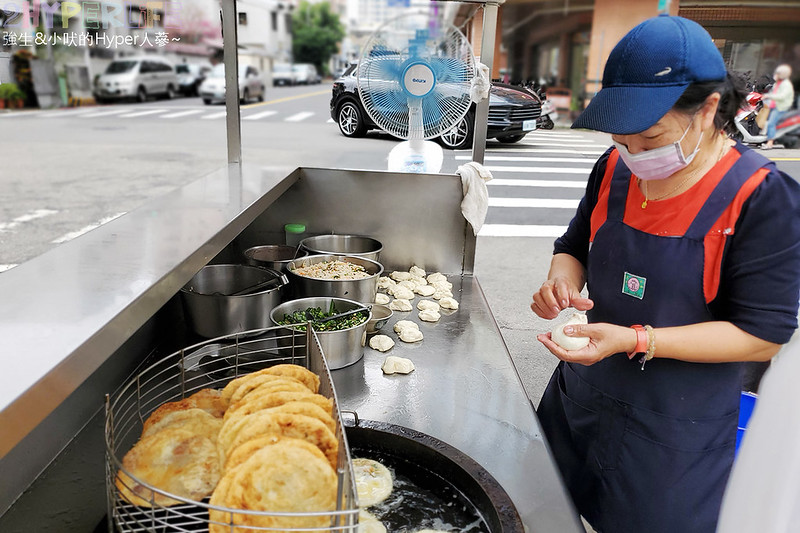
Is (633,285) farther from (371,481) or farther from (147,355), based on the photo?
(147,355)

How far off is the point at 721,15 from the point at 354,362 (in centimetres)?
205

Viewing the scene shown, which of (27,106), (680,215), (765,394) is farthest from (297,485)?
(27,106)

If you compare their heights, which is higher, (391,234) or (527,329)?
(391,234)

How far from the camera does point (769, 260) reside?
4.76 feet

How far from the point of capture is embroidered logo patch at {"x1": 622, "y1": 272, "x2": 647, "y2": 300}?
1677mm

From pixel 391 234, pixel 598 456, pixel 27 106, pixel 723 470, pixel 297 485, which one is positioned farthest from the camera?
pixel 27 106

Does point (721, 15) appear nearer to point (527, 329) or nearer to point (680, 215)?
point (680, 215)

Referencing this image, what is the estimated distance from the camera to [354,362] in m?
2.20

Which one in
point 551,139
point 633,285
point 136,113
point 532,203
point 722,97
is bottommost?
point 532,203

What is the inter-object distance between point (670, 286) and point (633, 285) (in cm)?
11

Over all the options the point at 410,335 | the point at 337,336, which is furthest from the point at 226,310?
the point at 410,335

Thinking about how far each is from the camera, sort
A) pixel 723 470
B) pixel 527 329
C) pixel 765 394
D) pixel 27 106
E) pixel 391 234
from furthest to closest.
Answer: pixel 27 106 < pixel 527 329 < pixel 391 234 < pixel 723 470 < pixel 765 394

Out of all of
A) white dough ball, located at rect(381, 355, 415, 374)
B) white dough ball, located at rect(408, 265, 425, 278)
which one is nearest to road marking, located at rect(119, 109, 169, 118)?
white dough ball, located at rect(408, 265, 425, 278)

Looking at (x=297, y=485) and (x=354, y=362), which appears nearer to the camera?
(x=297, y=485)
